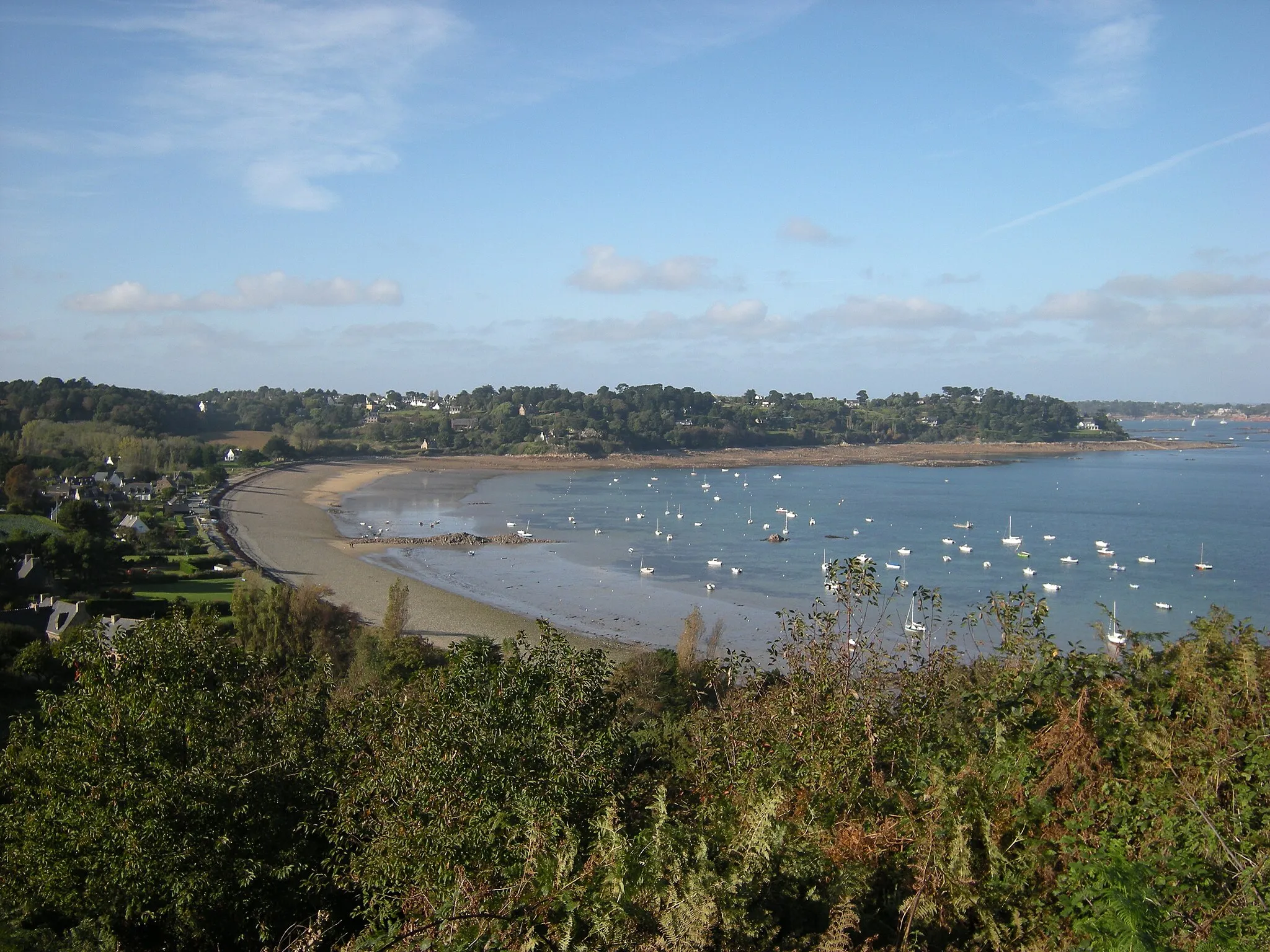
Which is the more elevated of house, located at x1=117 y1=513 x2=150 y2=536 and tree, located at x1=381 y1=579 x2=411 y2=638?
house, located at x1=117 y1=513 x2=150 y2=536

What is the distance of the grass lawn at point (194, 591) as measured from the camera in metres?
22.7

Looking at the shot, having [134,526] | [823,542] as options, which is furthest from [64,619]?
[823,542]

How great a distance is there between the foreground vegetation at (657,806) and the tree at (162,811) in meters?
0.02

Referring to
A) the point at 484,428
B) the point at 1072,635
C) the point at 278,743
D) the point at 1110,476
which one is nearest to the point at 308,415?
the point at 484,428

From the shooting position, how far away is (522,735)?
5129mm

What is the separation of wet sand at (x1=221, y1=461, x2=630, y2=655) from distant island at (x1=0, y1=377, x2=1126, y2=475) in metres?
6.51

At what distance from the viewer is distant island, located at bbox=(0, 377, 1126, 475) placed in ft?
185

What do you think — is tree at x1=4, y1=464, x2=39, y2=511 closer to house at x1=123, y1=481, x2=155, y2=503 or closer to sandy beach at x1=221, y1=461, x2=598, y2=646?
sandy beach at x1=221, y1=461, x2=598, y2=646

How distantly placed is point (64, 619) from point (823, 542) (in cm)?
2646

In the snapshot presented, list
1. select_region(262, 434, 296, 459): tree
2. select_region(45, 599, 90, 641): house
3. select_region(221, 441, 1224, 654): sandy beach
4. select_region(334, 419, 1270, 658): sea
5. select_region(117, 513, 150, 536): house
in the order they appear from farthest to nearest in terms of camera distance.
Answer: select_region(262, 434, 296, 459): tree < select_region(117, 513, 150, 536): house < select_region(334, 419, 1270, 658): sea < select_region(221, 441, 1224, 654): sandy beach < select_region(45, 599, 90, 641): house

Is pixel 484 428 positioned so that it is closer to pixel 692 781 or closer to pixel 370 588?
pixel 370 588

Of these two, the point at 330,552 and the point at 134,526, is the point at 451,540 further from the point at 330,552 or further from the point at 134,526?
the point at 134,526

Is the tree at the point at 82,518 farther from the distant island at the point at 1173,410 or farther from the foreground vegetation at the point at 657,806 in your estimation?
the distant island at the point at 1173,410

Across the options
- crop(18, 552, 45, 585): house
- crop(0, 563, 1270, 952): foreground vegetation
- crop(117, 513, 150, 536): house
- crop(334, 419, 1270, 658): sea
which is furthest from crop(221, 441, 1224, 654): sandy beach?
crop(18, 552, 45, 585): house
